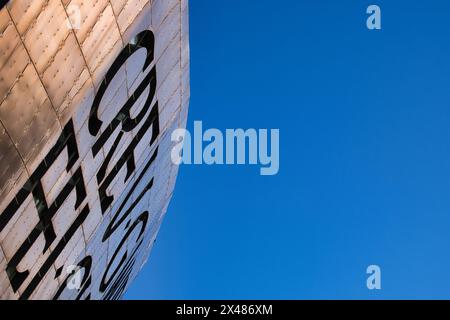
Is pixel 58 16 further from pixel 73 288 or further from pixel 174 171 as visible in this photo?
pixel 174 171

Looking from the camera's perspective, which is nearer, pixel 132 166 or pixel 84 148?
pixel 84 148

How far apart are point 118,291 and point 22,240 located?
67.9 ft

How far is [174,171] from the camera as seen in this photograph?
32.3 metres

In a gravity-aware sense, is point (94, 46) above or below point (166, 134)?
below

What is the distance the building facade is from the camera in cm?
1320

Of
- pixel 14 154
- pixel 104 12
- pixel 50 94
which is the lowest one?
pixel 14 154

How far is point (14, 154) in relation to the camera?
13.4 m

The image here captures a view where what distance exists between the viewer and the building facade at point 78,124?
43.3ft

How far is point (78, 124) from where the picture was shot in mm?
16234
